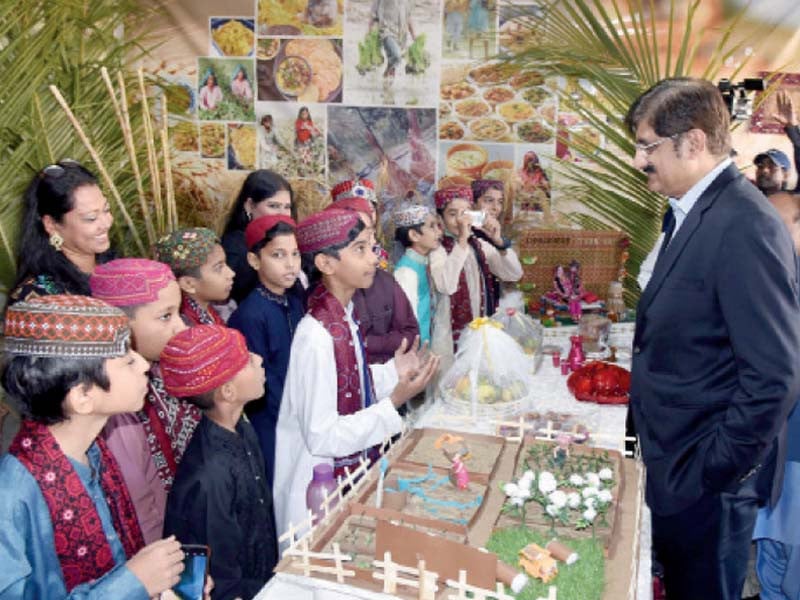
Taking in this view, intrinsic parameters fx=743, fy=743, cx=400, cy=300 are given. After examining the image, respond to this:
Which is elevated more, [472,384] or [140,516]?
[472,384]

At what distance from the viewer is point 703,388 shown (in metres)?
1.88

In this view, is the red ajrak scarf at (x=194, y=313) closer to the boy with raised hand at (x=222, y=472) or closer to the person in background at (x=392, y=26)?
→ the boy with raised hand at (x=222, y=472)

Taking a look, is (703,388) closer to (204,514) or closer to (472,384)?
(472,384)

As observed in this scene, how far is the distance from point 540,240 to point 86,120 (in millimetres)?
2368

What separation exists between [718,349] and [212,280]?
185 cm

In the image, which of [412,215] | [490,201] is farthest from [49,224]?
[490,201]

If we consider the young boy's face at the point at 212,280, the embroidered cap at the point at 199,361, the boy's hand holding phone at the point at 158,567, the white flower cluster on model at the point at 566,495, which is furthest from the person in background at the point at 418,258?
the boy's hand holding phone at the point at 158,567

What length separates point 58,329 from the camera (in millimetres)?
1476

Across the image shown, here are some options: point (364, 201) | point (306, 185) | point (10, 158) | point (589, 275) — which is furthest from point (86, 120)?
point (589, 275)

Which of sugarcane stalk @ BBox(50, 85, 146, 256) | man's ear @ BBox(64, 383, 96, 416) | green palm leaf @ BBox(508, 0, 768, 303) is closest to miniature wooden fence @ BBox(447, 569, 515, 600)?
man's ear @ BBox(64, 383, 96, 416)

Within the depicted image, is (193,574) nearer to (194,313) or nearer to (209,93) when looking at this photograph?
(194,313)

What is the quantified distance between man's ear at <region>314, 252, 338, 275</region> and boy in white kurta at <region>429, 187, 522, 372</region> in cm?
107

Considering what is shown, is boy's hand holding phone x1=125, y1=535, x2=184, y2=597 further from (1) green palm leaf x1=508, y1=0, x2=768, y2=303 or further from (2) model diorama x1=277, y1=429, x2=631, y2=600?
(1) green palm leaf x1=508, y1=0, x2=768, y2=303

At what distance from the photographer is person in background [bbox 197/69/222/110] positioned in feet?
18.6
